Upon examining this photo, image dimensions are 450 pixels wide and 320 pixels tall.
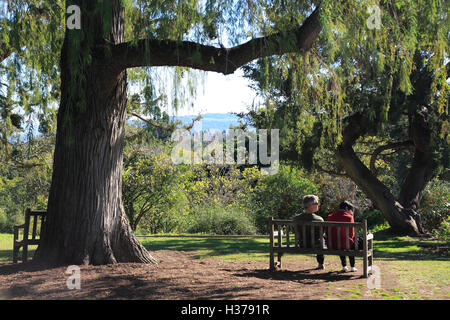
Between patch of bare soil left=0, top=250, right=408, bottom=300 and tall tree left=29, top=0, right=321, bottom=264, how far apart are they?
51 cm

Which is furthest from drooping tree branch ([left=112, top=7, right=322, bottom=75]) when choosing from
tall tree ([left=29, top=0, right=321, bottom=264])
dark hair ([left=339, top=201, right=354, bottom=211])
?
dark hair ([left=339, top=201, right=354, bottom=211])

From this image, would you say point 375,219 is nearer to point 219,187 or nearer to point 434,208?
point 434,208

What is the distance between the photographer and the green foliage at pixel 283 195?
19531 millimetres

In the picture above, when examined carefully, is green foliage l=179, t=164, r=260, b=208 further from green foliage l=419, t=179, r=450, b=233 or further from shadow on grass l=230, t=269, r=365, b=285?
shadow on grass l=230, t=269, r=365, b=285

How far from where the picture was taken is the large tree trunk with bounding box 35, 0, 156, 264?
694 cm

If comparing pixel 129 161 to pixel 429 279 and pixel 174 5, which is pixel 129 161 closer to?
pixel 174 5

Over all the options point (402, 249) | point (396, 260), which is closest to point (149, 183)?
point (402, 249)

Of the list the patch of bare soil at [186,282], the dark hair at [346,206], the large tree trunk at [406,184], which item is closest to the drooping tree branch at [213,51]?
the dark hair at [346,206]

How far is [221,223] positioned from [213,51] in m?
10.7

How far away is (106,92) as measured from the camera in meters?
7.11

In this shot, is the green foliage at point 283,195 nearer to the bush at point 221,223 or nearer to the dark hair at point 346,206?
the bush at point 221,223

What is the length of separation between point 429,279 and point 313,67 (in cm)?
396
